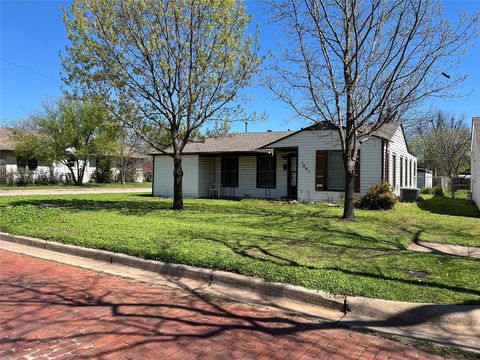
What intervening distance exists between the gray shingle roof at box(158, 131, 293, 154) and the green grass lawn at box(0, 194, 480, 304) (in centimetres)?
884

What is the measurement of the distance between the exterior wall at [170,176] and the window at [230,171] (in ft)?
5.24

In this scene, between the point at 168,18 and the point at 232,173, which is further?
the point at 232,173

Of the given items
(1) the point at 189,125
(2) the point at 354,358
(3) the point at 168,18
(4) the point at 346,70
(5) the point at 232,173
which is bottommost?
(2) the point at 354,358

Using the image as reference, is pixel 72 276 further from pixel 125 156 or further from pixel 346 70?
pixel 125 156

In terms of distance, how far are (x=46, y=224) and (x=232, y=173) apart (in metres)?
13.5

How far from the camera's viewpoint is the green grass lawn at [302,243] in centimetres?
558

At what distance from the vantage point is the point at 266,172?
2188cm

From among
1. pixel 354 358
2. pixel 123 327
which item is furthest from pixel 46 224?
pixel 354 358

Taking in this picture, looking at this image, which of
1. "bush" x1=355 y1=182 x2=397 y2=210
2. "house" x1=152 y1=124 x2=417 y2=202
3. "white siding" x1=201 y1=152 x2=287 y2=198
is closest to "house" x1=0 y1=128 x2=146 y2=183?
"house" x1=152 y1=124 x2=417 y2=202

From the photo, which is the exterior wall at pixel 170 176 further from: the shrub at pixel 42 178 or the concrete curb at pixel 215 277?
the shrub at pixel 42 178

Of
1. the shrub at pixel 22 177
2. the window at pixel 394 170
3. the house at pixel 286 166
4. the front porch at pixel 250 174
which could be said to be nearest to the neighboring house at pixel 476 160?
the house at pixel 286 166

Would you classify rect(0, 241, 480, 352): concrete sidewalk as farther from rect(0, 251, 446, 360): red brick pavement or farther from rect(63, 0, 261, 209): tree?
rect(63, 0, 261, 209): tree

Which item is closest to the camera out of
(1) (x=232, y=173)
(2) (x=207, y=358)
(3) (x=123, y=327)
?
(2) (x=207, y=358)

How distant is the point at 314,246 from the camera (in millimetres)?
7836
